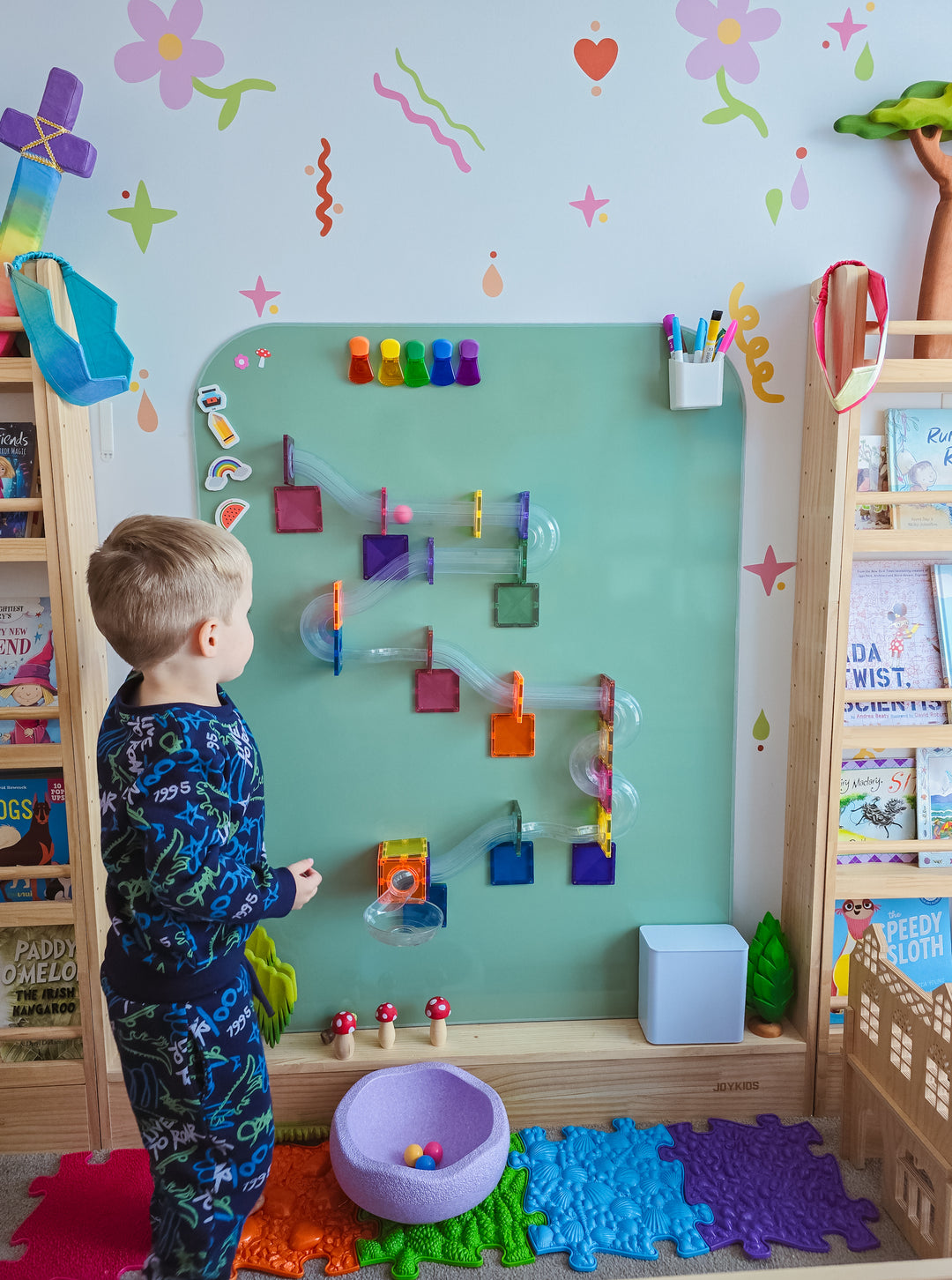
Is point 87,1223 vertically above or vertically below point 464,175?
below

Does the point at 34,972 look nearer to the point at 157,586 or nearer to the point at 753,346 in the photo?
the point at 157,586

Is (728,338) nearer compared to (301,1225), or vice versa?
(301,1225)

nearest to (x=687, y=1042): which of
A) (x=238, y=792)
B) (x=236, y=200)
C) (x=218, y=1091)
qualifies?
(x=218, y=1091)

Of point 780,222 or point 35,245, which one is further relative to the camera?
point 780,222

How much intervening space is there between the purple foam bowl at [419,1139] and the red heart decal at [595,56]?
1.92 m

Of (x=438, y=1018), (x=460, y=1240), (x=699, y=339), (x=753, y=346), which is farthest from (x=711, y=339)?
(x=460, y=1240)

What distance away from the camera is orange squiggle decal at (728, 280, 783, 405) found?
1705 millimetres

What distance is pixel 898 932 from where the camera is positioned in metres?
1.84

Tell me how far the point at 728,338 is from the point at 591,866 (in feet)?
3.60

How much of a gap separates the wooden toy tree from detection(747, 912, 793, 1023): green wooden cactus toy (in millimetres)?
1193

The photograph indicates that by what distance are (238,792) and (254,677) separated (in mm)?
487

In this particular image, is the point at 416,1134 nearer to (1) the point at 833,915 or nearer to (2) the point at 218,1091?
(2) the point at 218,1091

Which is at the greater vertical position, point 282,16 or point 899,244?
point 282,16

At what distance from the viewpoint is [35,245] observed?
151cm
